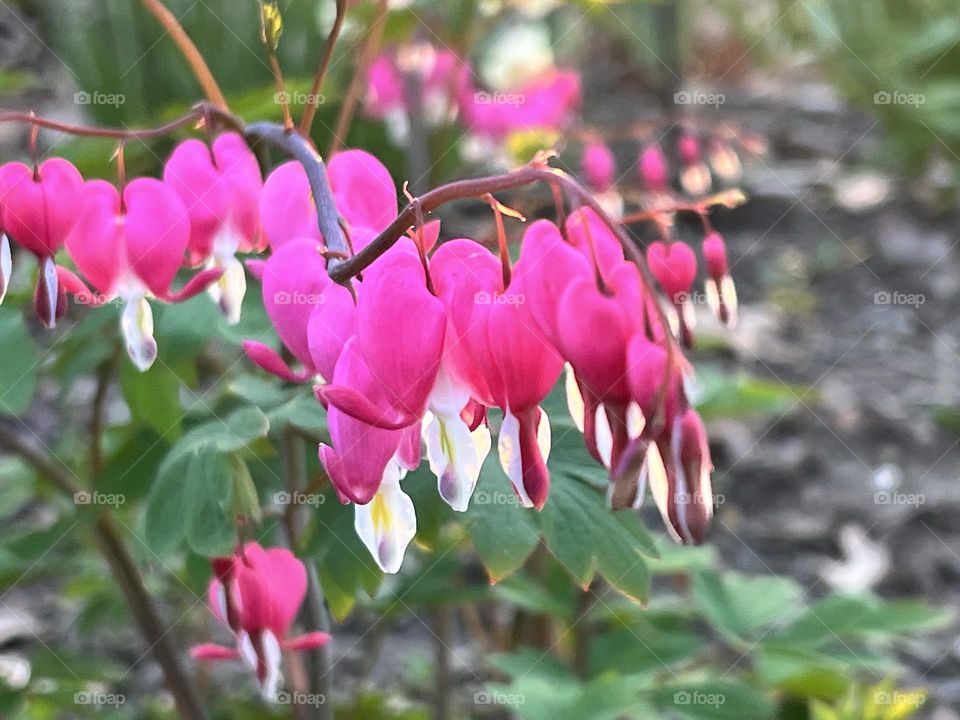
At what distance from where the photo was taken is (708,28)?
685 centimetres

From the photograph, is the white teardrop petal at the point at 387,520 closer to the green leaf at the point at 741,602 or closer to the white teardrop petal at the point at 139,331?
the white teardrop petal at the point at 139,331

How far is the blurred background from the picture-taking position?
4.17 ft

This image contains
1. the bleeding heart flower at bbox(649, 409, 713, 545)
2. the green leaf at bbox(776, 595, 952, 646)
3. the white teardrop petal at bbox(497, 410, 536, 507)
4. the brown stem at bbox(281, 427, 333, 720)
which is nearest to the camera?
the bleeding heart flower at bbox(649, 409, 713, 545)

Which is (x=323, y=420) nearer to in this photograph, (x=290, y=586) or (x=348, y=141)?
(x=290, y=586)

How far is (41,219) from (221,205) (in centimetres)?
16

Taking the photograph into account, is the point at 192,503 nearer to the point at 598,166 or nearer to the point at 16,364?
the point at 16,364

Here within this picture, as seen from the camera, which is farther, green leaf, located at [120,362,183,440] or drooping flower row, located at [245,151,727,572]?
green leaf, located at [120,362,183,440]

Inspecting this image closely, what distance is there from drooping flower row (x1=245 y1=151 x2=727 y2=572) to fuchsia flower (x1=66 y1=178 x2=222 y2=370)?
122mm

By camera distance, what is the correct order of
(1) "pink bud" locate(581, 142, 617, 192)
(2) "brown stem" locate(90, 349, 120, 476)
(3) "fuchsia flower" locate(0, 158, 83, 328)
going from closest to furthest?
(3) "fuchsia flower" locate(0, 158, 83, 328), (2) "brown stem" locate(90, 349, 120, 476), (1) "pink bud" locate(581, 142, 617, 192)

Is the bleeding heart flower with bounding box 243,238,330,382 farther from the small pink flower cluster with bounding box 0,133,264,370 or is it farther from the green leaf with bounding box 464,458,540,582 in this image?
the green leaf with bounding box 464,458,540,582

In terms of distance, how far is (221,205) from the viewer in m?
0.86

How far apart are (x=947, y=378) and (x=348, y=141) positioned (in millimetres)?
1833

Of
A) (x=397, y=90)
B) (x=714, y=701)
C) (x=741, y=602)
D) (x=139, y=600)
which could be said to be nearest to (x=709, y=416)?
(x=741, y=602)

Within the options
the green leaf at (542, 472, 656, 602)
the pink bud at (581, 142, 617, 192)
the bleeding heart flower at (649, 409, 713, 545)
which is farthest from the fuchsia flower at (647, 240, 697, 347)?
the pink bud at (581, 142, 617, 192)
